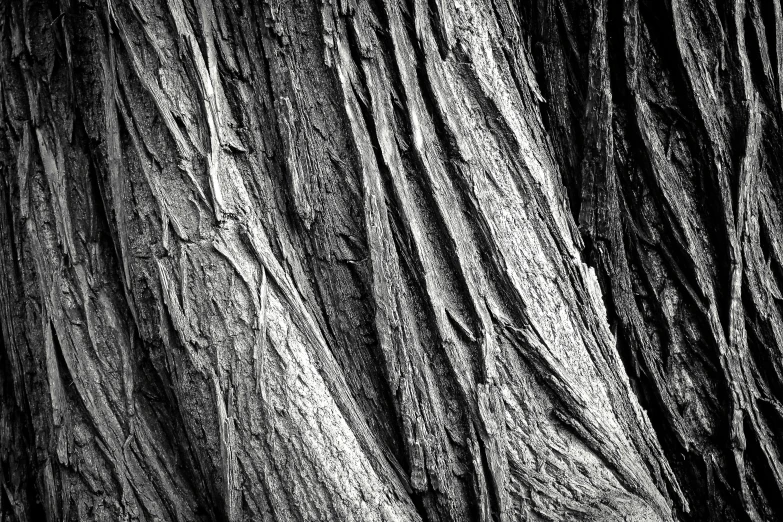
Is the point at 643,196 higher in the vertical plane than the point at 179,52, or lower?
lower

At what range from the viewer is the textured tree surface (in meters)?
2.09

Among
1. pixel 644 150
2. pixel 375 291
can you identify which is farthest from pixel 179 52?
pixel 644 150

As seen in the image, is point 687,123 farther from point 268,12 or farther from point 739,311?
point 268,12

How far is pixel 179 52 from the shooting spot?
227 centimetres

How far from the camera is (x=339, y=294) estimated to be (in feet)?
7.48

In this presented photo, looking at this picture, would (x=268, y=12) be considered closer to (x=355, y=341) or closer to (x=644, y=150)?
(x=355, y=341)

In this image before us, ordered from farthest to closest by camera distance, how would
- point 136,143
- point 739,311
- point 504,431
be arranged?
point 739,311
point 136,143
point 504,431

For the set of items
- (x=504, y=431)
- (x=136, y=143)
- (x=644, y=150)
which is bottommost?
(x=504, y=431)

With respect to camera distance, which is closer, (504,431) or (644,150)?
(504,431)

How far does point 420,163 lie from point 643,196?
1168mm

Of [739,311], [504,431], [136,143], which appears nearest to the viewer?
[504,431]

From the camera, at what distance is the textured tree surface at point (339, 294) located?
2088 mm

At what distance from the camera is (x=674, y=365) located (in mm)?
2596

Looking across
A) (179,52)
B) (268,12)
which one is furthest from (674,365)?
(179,52)
